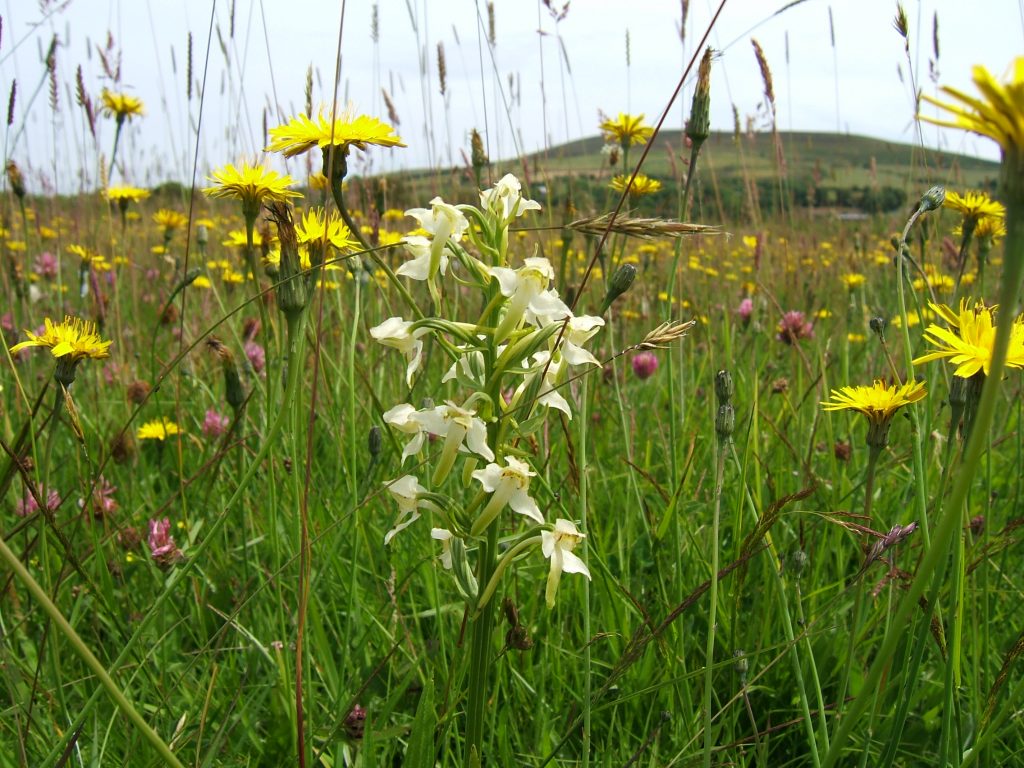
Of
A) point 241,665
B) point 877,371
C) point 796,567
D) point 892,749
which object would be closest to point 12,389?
point 241,665

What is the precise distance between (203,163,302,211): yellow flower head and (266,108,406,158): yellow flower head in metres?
0.13

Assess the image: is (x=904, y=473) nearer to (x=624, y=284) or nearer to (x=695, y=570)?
(x=695, y=570)

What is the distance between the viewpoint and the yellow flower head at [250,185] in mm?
1277

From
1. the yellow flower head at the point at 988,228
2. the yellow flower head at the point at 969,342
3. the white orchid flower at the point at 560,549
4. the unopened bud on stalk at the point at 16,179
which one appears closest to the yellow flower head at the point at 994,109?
the yellow flower head at the point at 969,342

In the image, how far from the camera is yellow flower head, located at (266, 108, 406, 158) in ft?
3.62

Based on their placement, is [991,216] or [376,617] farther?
[991,216]

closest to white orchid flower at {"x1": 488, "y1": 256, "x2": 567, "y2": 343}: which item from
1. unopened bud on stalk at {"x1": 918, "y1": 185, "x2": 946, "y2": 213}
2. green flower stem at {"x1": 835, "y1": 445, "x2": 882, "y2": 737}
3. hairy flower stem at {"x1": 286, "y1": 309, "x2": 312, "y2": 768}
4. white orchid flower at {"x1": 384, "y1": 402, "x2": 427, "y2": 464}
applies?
white orchid flower at {"x1": 384, "y1": 402, "x2": 427, "y2": 464}

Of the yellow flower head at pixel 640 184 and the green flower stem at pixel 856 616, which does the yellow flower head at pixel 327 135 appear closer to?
the green flower stem at pixel 856 616

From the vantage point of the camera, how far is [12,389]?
2293 millimetres

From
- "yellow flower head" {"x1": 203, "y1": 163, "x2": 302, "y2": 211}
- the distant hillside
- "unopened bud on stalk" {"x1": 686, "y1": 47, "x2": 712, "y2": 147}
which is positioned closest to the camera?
"yellow flower head" {"x1": 203, "y1": 163, "x2": 302, "y2": 211}

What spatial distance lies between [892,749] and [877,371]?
1.86m

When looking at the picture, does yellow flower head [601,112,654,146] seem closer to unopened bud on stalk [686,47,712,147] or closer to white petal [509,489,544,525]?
unopened bud on stalk [686,47,712,147]

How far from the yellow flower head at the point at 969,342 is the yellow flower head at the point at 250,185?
3.13ft

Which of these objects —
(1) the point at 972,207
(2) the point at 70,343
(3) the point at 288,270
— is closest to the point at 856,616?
(3) the point at 288,270
